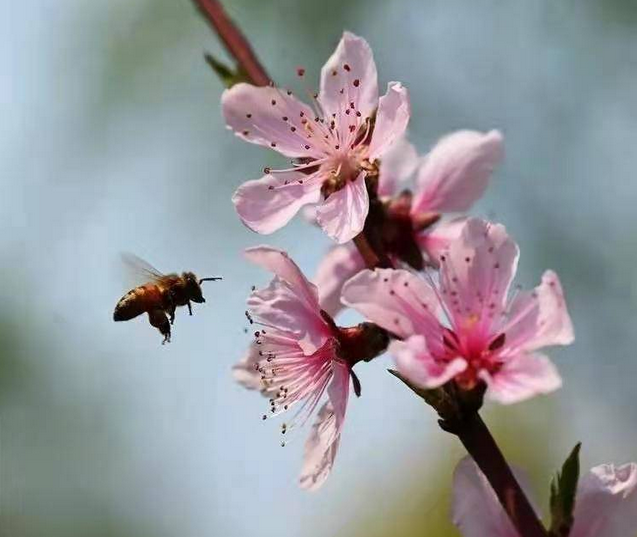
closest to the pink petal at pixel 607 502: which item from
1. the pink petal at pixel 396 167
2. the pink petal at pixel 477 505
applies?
the pink petal at pixel 477 505

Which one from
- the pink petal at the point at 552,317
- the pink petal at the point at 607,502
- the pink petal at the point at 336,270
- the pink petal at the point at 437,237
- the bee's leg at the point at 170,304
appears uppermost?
the bee's leg at the point at 170,304

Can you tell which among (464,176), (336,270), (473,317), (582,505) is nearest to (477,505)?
(582,505)

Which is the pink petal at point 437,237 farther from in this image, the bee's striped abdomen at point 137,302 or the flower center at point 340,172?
the bee's striped abdomen at point 137,302

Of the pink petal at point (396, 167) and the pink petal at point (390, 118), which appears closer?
the pink petal at point (390, 118)

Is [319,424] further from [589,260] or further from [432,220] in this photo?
[589,260]

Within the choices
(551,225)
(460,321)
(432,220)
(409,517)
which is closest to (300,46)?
(551,225)

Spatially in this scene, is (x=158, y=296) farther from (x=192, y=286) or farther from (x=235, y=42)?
(x=235, y=42)

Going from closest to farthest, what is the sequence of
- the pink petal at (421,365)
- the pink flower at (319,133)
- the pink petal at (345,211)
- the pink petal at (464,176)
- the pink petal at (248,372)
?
the pink petal at (421,365) < the pink petal at (345,211) < the pink flower at (319,133) < the pink petal at (248,372) < the pink petal at (464,176)
